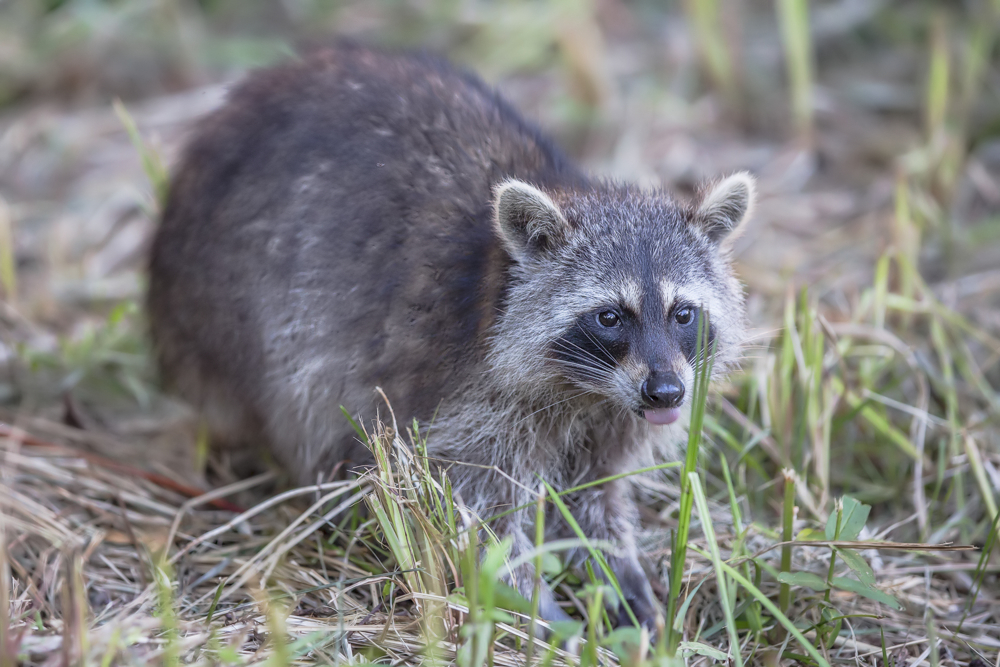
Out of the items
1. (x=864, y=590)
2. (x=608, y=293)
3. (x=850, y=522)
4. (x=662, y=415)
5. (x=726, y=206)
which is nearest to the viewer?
(x=864, y=590)

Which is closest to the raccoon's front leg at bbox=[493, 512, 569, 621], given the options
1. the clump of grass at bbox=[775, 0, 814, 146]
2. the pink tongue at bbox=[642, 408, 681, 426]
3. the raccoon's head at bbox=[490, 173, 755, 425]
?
the raccoon's head at bbox=[490, 173, 755, 425]

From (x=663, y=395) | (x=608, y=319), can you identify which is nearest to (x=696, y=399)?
(x=663, y=395)

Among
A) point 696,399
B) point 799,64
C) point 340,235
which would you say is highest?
point 799,64

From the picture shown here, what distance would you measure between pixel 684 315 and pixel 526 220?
2.47 feet

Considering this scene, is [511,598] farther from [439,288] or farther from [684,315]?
[439,288]

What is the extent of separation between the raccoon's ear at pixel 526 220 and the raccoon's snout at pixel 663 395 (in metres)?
0.76

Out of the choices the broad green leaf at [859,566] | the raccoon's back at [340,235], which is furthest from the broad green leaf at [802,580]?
the raccoon's back at [340,235]

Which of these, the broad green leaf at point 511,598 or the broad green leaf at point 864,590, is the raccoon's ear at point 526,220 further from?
the broad green leaf at point 864,590

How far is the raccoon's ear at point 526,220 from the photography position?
3.93 metres

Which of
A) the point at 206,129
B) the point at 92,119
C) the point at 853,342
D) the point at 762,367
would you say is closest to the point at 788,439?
the point at 762,367

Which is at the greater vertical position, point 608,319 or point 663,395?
point 608,319

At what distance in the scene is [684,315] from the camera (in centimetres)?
400

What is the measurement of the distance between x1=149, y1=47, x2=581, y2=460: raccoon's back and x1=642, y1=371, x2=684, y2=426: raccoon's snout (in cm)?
78

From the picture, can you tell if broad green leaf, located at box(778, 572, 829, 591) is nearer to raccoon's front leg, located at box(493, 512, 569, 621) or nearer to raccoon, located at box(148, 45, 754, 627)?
raccoon, located at box(148, 45, 754, 627)
